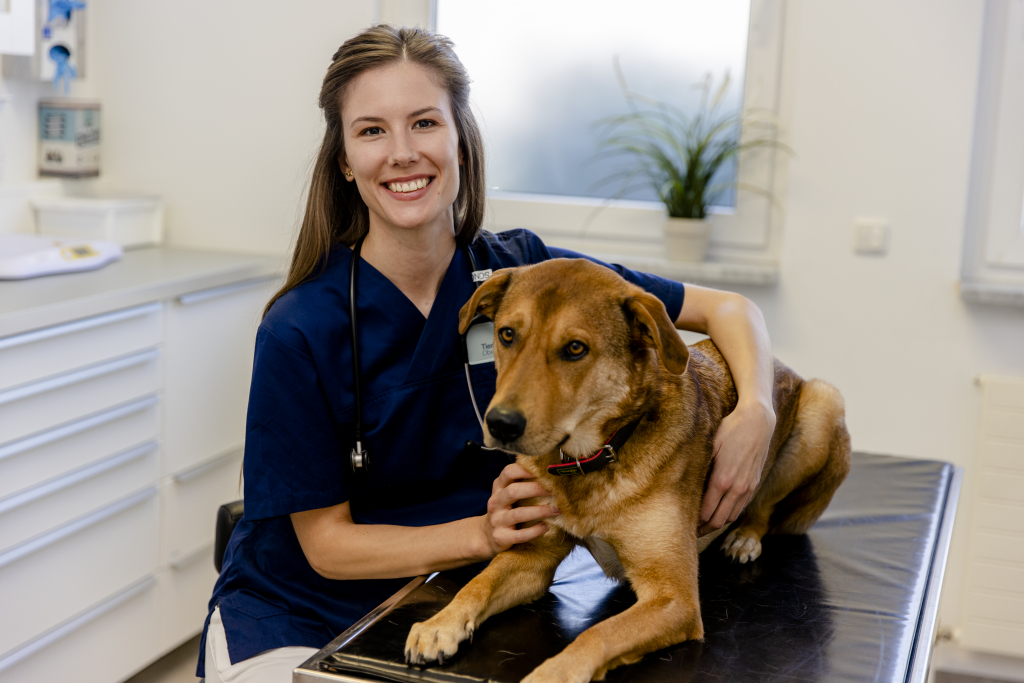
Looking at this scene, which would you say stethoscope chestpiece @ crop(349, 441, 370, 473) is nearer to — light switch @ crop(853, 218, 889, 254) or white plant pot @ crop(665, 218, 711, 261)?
white plant pot @ crop(665, 218, 711, 261)

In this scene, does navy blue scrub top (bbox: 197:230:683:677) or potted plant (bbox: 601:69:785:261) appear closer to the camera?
navy blue scrub top (bbox: 197:230:683:677)

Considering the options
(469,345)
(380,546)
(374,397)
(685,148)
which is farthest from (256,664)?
(685,148)

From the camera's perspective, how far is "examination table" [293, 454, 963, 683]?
1.09 meters

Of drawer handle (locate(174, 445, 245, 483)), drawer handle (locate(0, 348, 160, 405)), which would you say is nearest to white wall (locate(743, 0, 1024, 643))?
drawer handle (locate(174, 445, 245, 483))

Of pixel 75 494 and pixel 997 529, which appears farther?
pixel 997 529

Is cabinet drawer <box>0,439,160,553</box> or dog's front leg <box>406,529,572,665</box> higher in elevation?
dog's front leg <box>406,529,572,665</box>

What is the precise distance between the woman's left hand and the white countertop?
154 centimetres

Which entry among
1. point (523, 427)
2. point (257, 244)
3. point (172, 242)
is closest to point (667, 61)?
point (257, 244)

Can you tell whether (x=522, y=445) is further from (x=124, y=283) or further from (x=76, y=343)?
(x=124, y=283)

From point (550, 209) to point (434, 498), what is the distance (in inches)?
66.8

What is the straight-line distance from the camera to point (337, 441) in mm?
1431

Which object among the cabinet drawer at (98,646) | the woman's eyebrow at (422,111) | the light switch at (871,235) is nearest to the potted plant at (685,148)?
the light switch at (871,235)

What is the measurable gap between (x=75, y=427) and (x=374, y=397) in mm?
1114

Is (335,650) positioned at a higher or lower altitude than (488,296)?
lower
